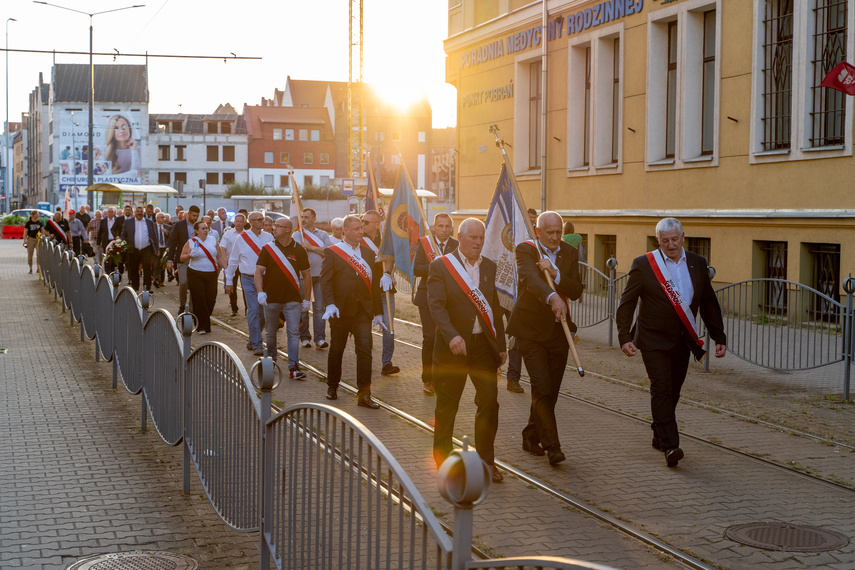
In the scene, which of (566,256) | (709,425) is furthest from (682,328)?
(709,425)

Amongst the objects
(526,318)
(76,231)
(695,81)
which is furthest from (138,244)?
(526,318)

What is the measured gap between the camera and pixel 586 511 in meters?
6.30

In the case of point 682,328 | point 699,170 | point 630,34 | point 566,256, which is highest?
point 630,34

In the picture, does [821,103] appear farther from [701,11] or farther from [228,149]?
[228,149]

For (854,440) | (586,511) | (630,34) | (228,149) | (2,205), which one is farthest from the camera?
(2,205)

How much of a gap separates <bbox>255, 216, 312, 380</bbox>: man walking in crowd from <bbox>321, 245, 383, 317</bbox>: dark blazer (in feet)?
5.12

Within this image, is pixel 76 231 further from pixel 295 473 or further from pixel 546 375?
pixel 295 473

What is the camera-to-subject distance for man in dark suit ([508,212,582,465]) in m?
7.51


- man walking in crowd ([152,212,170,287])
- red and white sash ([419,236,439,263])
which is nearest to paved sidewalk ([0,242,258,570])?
red and white sash ([419,236,439,263])

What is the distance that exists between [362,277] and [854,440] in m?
4.71

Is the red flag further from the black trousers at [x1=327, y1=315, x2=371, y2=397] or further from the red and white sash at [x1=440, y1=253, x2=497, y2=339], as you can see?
the red and white sash at [x1=440, y1=253, x2=497, y2=339]

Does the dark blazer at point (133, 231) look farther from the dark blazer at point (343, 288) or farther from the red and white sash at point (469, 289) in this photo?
the red and white sash at point (469, 289)

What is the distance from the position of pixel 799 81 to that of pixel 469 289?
39.3ft

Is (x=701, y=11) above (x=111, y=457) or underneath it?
above
